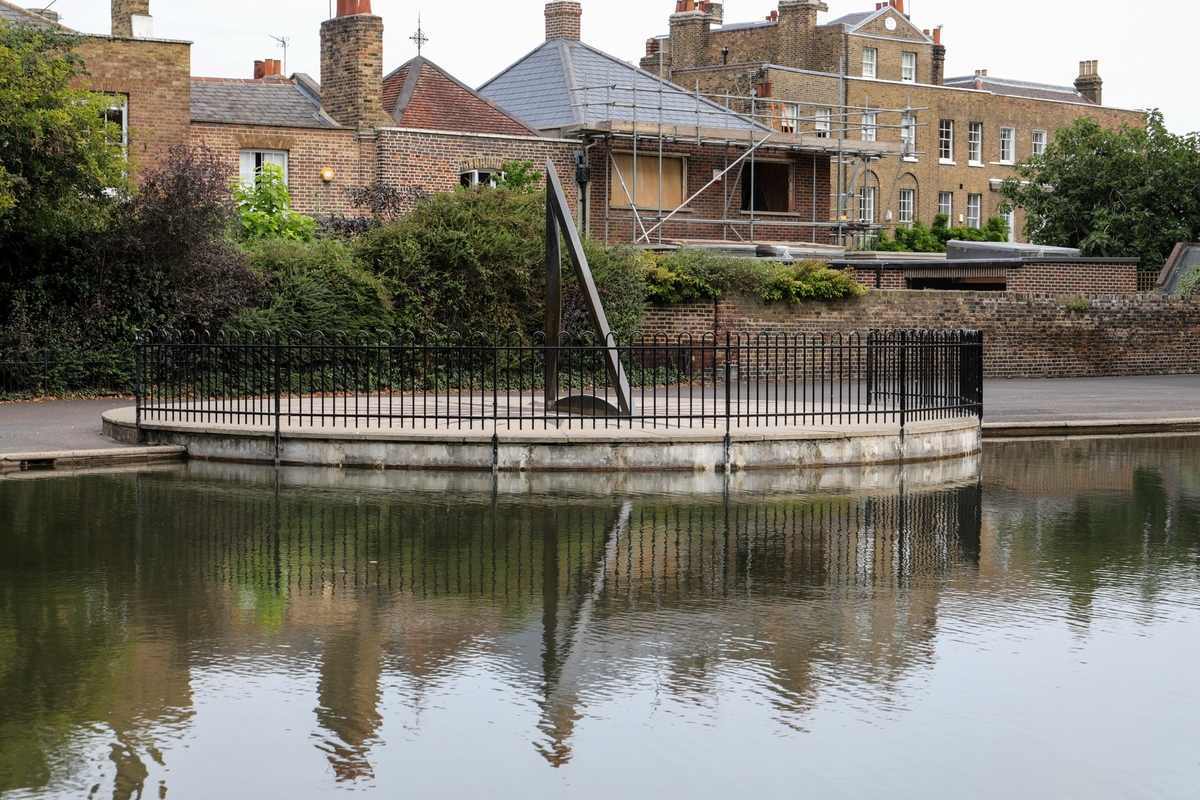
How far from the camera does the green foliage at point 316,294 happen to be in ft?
73.6

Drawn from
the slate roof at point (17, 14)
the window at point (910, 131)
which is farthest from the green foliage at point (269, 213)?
the window at point (910, 131)

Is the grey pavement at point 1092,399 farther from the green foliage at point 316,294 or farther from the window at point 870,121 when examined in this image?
the window at point 870,121

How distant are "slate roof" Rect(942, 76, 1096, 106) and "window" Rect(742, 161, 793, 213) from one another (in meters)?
24.4

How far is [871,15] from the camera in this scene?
5612cm

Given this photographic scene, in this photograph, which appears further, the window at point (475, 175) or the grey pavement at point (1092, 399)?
the window at point (475, 175)

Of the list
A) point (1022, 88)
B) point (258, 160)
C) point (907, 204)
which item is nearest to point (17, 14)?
point (258, 160)

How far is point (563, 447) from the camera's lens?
1402cm

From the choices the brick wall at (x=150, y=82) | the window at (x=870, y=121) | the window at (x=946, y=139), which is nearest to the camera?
the brick wall at (x=150, y=82)

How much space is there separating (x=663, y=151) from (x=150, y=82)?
45.3 ft

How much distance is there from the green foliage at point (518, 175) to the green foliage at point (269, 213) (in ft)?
16.2

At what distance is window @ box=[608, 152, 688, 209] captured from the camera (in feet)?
123

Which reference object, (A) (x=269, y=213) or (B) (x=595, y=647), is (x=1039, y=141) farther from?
(B) (x=595, y=647)

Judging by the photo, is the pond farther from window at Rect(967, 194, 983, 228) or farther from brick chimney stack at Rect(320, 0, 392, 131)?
window at Rect(967, 194, 983, 228)

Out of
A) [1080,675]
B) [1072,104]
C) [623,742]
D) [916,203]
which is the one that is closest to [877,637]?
[1080,675]
